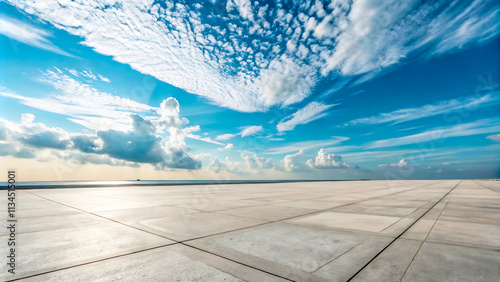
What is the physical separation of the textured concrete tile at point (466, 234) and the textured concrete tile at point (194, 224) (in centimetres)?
375

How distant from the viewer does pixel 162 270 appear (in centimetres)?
295

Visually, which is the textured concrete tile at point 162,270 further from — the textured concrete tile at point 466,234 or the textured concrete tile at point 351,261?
the textured concrete tile at point 466,234

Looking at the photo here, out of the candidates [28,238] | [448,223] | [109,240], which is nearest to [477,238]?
[448,223]

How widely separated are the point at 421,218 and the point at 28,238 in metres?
9.24

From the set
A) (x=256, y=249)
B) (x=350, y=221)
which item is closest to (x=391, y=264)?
(x=256, y=249)

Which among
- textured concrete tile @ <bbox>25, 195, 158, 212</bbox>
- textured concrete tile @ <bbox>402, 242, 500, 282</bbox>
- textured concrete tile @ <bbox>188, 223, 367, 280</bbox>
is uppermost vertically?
textured concrete tile @ <bbox>402, 242, 500, 282</bbox>

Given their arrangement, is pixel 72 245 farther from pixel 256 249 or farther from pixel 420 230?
pixel 420 230

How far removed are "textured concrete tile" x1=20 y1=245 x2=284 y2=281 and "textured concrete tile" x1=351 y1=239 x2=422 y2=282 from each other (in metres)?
1.18

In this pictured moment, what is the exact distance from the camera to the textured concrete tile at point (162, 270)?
2.73 m

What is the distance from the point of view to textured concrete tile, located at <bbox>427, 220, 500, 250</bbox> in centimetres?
404

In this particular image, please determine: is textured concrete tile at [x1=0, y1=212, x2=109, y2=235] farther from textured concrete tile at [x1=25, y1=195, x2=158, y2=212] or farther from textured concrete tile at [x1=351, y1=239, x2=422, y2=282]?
textured concrete tile at [x1=351, y1=239, x2=422, y2=282]

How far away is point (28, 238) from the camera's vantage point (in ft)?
14.2

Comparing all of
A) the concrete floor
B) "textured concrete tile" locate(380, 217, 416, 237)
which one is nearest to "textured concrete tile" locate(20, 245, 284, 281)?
the concrete floor

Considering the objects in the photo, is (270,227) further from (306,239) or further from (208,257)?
(208,257)
